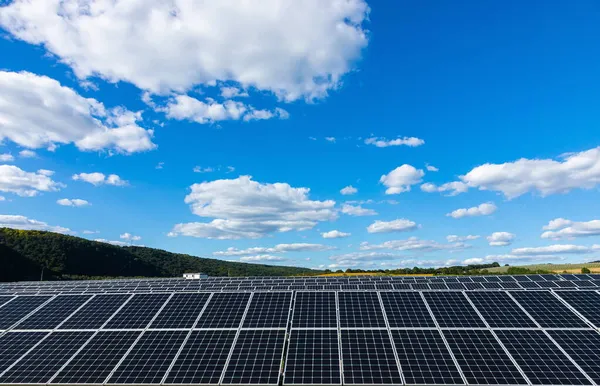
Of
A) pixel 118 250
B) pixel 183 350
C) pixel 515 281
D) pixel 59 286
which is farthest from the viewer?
pixel 118 250

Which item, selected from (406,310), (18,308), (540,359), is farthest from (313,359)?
(18,308)

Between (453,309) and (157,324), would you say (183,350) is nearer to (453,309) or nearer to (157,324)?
(157,324)

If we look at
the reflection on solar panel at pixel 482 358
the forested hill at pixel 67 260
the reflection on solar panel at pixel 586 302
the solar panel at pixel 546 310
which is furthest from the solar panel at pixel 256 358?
the forested hill at pixel 67 260

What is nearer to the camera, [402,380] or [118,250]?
[402,380]

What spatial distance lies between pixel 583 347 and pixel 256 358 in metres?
24.7

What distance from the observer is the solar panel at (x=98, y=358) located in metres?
26.1

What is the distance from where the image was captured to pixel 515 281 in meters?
40.0

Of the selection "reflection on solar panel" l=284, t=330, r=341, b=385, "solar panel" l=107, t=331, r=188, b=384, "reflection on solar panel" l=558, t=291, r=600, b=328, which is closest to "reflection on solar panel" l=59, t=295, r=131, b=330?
"solar panel" l=107, t=331, r=188, b=384

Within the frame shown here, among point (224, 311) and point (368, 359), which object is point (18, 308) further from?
point (368, 359)

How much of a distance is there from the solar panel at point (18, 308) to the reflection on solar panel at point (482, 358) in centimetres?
4029

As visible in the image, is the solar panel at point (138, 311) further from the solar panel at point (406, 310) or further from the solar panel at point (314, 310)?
the solar panel at point (406, 310)

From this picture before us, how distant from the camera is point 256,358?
88.4ft

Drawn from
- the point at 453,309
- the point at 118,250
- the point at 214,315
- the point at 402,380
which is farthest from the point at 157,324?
the point at 118,250

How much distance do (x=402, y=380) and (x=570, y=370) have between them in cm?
1171
